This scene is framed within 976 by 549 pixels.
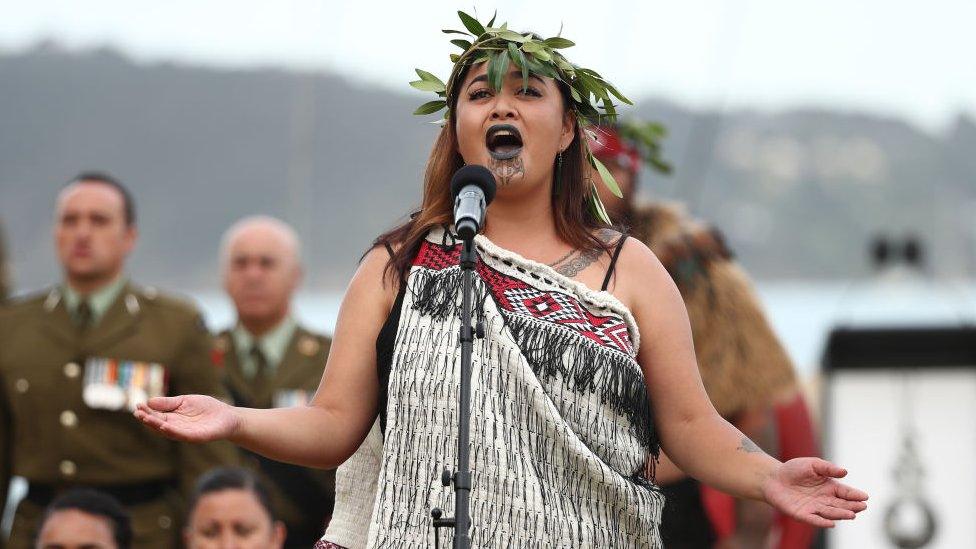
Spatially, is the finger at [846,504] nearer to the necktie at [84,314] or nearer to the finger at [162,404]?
the finger at [162,404]

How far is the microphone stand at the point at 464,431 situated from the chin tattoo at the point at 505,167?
221 mm

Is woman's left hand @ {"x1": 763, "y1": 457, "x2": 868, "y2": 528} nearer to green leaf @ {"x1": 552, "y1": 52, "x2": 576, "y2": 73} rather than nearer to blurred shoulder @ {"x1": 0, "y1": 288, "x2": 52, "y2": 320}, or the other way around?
green leaf @ {"x1": 552, "y1": 52, "x2": 576, "y2": 73}

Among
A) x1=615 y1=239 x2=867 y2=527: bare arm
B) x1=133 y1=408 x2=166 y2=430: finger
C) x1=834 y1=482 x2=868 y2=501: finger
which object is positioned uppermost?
x1=615 y1=239 x2=867 y2=527: bare arm

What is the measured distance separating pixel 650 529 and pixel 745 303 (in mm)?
3272

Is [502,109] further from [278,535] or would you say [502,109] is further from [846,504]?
[278,535]

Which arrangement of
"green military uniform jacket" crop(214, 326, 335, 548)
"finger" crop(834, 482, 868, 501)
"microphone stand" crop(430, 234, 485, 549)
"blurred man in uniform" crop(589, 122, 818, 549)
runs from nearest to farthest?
"microphone stand" crop(430, 234, 485, 549), "finger" crop(834, 482, 868, 501), "blurred man in uniform" crop(589, 122, 818, 549), "green military uniform jacket" crop(214, 326, 335, 548)

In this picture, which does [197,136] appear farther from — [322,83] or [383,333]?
[383,333]

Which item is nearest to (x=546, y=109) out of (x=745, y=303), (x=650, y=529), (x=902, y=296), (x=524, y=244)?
(x=524, y=244)

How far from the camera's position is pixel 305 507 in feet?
23.7

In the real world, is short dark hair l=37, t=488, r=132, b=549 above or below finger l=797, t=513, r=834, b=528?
above

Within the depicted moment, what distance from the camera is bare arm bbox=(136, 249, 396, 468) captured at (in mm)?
3762

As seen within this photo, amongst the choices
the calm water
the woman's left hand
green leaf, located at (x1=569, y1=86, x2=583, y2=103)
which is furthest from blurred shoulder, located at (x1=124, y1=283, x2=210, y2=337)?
the woman's left hand

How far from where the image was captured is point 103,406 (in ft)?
22.3

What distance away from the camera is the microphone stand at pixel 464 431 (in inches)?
140
